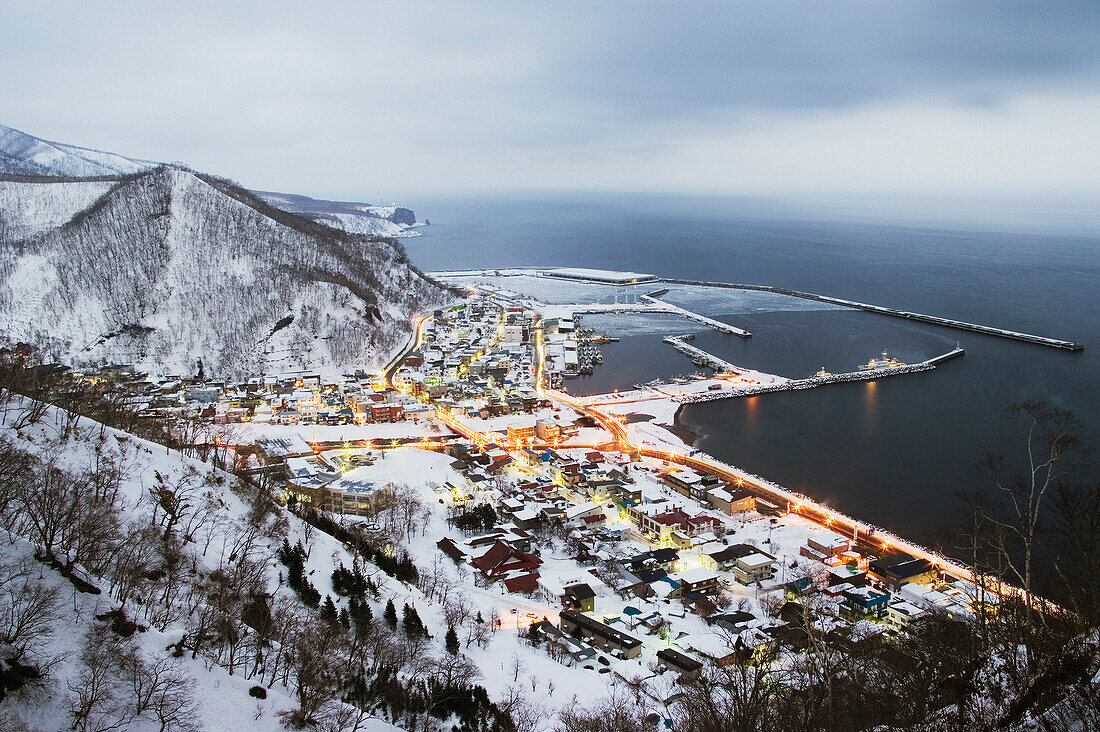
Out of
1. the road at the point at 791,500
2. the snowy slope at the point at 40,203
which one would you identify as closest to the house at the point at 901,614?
the road at the point at 791,500

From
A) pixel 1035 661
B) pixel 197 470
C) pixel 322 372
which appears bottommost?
pixel 322 372

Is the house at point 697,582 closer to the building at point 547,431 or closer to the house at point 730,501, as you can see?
the house at point 730,501

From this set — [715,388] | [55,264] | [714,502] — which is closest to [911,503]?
[714,502]

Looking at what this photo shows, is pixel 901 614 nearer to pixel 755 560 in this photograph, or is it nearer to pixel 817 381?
pixel 755 560

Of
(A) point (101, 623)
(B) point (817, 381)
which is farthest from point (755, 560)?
(B) point (817, 381)

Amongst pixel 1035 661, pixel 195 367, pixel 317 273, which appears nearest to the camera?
pixel 1035 661

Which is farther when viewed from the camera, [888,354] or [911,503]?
[888,354]

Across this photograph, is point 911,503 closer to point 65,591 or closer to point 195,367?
point 65,591
